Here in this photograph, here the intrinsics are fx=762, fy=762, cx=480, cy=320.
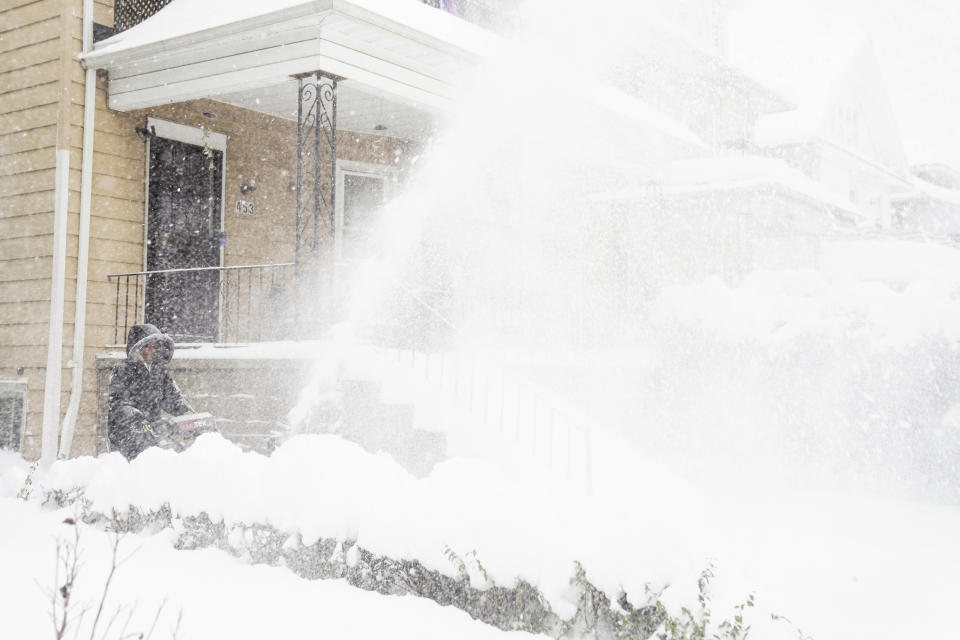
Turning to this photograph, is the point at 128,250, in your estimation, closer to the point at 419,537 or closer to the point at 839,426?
the point at 419,537

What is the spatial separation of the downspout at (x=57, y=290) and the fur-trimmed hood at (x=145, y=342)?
10.1ft

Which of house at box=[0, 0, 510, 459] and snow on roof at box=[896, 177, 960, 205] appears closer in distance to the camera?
house at box=[0, 0, 510, 459]

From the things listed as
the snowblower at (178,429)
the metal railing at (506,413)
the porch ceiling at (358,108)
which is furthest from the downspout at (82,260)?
the metal railing at (506,413)

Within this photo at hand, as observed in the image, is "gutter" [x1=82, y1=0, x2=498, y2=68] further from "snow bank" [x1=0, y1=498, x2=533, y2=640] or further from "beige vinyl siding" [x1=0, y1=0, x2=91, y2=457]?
"snow bank" [x1=0, y1=498, x2=533, y2=640]

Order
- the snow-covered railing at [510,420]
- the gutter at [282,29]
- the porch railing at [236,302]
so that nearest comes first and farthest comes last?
the snow-covered railing at [510,420] < the gutter at [282,29] < the porch railing at [236,302]

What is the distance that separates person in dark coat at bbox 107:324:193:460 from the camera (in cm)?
563

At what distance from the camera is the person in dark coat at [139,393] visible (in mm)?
5633

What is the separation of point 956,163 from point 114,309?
3262 centimetres

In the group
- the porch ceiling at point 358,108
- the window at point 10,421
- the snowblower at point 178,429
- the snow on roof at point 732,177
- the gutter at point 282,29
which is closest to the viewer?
the snowblower at point 178,429

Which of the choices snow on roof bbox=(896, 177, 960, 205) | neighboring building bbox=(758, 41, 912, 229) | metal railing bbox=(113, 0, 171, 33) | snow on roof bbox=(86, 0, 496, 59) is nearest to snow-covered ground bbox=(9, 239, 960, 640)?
snow on roof bbox=(86, 0, 496, 59)

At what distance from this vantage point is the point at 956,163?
30.7 m

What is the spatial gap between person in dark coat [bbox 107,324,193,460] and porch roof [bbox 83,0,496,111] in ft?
10.5

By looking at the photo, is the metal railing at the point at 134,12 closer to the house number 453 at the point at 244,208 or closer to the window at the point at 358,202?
the house number 453 at the point at 244,208

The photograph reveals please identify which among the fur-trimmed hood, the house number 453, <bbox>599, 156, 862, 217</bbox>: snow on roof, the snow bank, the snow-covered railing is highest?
<bbox>599, 156, 862, 217</bbox>: snow on roof
